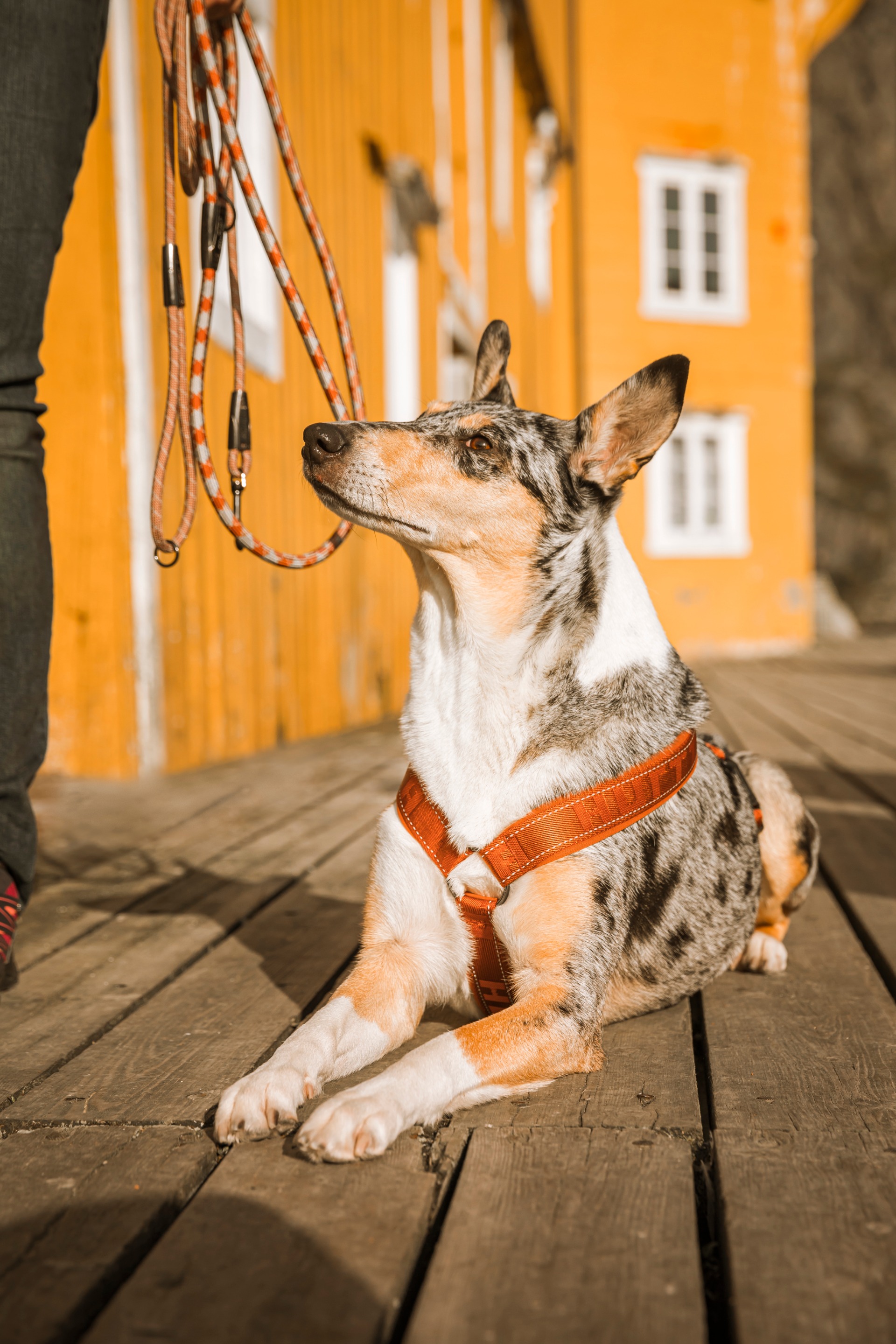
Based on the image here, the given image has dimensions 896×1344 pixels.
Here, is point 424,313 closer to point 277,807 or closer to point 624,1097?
point 277,807

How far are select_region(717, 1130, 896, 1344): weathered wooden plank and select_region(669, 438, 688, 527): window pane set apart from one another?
15.4 meters

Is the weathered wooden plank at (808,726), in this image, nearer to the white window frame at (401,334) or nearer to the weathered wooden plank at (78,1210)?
the white window frame at (401,334)

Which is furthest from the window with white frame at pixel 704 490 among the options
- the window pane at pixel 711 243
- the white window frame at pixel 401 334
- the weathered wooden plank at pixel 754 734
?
the white window frame at pixel 401 334

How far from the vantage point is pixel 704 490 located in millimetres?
16484

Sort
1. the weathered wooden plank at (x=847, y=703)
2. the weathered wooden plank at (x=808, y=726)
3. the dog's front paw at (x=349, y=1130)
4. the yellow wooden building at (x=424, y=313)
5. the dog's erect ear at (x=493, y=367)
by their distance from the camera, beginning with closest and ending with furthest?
1. the dog's front paw at (x=349, y=1130)
2. the dog's erect ear at (x=493, y=367)
3. the yellow wooden building at (x=424, y=313)
4. the weathered wooden plank at (x=808, y=726)
5. the weathered wooden plank at (x=847, y=703)

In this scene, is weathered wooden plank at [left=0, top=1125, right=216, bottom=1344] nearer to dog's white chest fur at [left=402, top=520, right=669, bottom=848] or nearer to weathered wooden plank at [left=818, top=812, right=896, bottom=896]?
dog's white chest fur at [left=402, top=520, right=669, bottom=848]

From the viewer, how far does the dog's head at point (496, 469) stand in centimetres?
212

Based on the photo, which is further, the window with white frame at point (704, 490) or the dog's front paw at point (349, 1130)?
the window with white frame at point (704, 490)

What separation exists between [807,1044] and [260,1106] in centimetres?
101

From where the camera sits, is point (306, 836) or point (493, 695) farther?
point (306, 836)

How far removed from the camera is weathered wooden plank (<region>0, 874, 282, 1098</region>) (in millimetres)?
1940

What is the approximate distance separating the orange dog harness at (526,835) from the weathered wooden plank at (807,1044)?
43 cm

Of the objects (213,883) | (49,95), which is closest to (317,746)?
(213,883)

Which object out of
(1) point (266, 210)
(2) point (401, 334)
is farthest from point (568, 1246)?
(2) point (401, 334)
